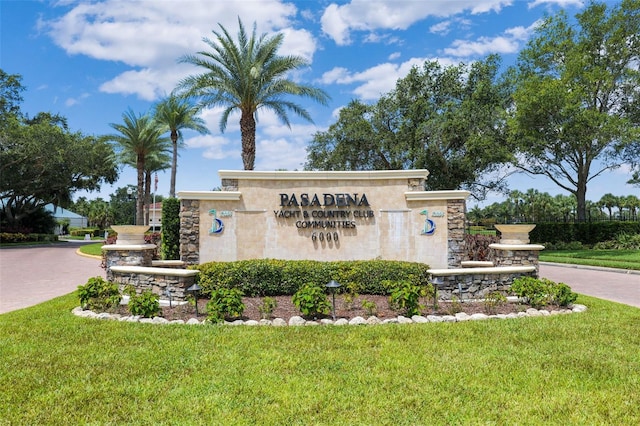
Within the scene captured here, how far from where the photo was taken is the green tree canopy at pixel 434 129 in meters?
28.6

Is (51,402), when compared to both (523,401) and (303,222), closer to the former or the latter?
(523,401)

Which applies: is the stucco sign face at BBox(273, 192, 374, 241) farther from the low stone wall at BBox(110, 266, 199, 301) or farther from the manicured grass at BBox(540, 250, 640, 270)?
the manicured grass at BBox(540, 250, 640, 270)

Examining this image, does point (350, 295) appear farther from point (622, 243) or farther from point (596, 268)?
point (622, 243)

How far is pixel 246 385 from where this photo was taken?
4941 mm

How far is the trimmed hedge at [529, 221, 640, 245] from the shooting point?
2834 centimetres

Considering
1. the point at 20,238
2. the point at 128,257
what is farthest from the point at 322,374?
the point at 20,238

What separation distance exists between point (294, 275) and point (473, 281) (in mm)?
4457

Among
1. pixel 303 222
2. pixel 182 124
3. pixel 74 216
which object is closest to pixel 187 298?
pixel 303 222

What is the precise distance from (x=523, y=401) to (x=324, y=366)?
237 centimetres

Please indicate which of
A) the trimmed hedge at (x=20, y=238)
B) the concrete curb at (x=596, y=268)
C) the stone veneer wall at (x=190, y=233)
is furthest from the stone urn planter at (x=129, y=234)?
the trimmed hedge at (x=20, y=238)

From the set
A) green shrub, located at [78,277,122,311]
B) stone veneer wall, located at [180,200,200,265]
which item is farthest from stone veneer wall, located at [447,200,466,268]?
green shrub, located at [78,277,122,311]

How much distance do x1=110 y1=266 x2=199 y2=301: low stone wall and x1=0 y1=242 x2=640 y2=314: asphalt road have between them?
7.94 feet

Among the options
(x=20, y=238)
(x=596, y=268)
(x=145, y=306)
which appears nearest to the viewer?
(x=145, y=306)

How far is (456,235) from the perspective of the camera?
12844 mm
